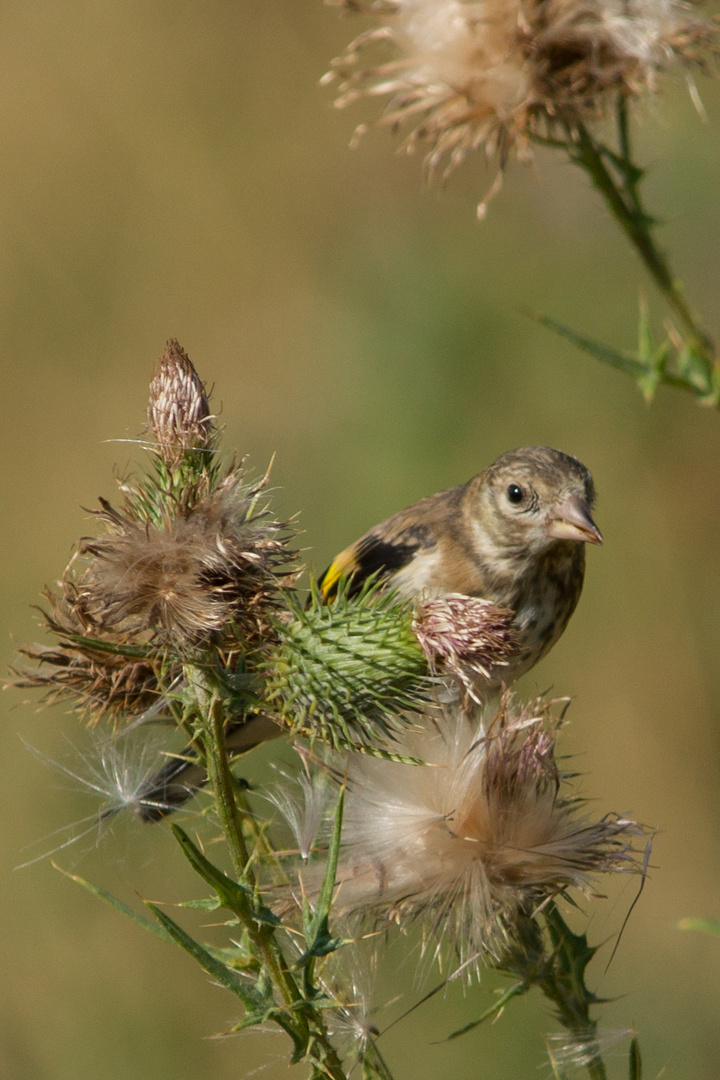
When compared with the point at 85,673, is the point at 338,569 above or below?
above

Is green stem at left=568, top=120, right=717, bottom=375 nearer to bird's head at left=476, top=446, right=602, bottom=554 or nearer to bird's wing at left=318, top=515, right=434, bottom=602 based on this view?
bird's head at left=476, top=446, right=602, bottom=554

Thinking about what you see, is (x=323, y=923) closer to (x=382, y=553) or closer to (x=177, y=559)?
(x=177, y=559)

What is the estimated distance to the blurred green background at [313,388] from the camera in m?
4.66

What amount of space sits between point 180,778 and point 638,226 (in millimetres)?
1828

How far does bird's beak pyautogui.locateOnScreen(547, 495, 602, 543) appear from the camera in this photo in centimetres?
308

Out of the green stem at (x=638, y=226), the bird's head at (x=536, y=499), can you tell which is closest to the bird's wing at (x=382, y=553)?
the bird's head at (x=536, y=499)

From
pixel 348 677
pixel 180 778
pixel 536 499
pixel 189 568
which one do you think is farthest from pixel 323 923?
pixel 536 499

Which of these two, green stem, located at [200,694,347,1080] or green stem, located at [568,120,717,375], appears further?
green stem, located at [568,120,717,375]

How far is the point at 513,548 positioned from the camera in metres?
3.57

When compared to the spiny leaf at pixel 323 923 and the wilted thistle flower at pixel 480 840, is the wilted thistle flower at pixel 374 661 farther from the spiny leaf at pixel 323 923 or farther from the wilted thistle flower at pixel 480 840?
the spiny leaf at pixel 323 923

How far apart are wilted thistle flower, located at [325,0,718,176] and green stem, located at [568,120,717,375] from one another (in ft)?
0.57

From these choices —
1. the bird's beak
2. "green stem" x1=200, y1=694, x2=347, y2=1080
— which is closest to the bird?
the bird's beak

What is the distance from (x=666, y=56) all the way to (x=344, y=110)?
4602 mm

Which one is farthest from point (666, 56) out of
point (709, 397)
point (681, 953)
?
point (681, 953)
